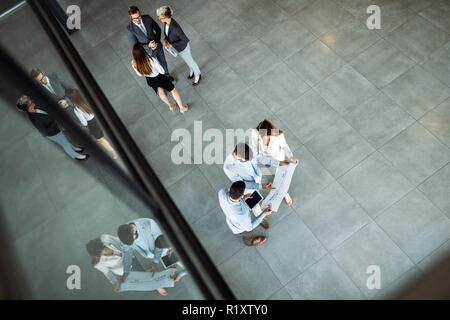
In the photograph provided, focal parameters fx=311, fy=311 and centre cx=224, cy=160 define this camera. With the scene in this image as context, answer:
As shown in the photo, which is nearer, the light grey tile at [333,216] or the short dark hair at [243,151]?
the short dark hair at [243,151]

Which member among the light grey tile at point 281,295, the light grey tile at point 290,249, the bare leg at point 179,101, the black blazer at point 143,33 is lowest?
the light grey tile at point 281,295

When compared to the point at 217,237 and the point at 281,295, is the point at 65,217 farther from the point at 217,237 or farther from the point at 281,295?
the point at 281,295

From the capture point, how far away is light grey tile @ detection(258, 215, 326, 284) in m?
3.95

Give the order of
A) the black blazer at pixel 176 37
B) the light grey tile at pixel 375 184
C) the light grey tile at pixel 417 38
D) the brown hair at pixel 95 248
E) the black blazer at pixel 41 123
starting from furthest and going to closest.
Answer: the light grey tile at pixel 417 38
the black blazer at pixel 176 37
the light grey tile at pixel 375 184
the black blazer at pixel 41 123
the brown hair at pixel 95 248

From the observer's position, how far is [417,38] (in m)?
5.16

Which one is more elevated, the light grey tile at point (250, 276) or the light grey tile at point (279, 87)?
the light grey tile at point (279, 87)

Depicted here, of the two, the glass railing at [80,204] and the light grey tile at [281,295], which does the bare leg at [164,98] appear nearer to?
the glass railing at [80,204]

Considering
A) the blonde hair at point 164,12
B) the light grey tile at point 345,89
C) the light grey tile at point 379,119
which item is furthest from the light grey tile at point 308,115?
the blonde hair at point 164,12

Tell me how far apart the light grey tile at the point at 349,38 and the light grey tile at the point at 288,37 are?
1.07 ft

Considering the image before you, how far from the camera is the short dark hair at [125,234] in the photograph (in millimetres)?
2224

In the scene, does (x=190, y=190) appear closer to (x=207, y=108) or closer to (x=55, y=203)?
(x=207, y=108)

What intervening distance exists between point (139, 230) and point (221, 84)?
390 cm
